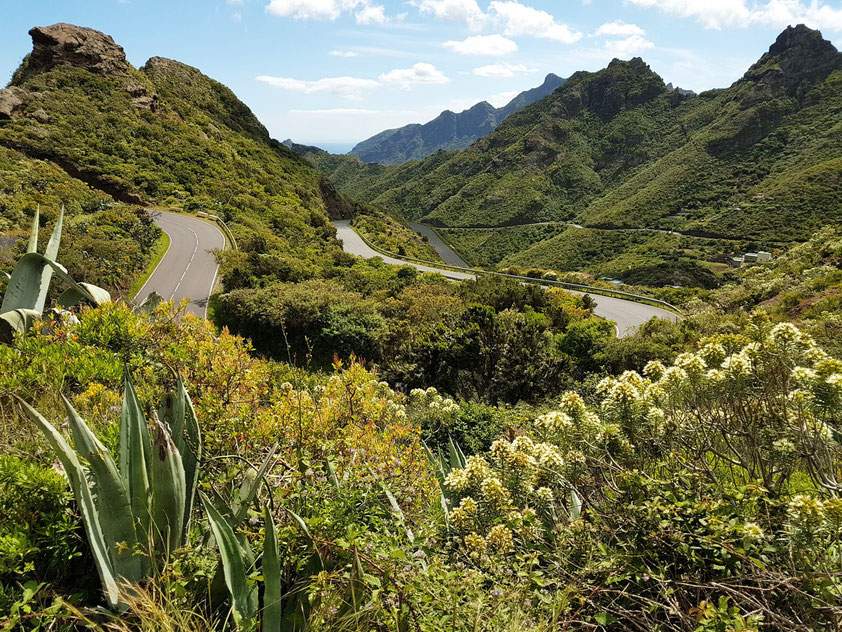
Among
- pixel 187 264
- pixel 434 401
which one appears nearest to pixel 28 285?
pixel 434 401

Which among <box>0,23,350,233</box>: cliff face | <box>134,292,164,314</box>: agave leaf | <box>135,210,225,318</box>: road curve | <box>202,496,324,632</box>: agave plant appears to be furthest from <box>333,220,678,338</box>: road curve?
<box>202,496,324,632</box>: agave plant

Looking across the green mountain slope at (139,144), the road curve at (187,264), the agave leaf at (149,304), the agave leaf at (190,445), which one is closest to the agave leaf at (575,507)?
the agave leaf at (190,445)

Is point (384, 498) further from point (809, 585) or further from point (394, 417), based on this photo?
point (394, 417)

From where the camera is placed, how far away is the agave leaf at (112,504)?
6.29 feet

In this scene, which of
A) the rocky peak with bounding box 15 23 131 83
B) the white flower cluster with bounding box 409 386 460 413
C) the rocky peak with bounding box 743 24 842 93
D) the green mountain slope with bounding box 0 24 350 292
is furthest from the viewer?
the rocky peak with bounding box 743 24 842 93

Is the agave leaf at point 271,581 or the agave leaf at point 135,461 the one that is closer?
the agave leaf at point 271,581

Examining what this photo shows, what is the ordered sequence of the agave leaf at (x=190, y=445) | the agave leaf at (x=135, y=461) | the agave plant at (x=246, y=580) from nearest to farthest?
the agave plant at (x=246, y=580), the agave leaf at (x=135, y=461), the agave leaf at (x=190, y=445)

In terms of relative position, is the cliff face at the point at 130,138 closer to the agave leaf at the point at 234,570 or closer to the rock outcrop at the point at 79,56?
the rock outcrop at the point at 79,56

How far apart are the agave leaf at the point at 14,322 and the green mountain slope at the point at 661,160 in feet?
251

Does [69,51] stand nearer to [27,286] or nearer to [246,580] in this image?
[27,286]

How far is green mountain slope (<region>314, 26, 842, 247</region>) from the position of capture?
6794 centimetres

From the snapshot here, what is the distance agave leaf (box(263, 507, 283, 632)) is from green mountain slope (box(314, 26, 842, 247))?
75.8 metres

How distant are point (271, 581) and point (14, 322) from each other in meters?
5.24

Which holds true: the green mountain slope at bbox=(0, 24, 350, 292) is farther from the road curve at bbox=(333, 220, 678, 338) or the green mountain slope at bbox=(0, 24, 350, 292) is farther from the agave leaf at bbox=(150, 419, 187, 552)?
the agave leaf at bbox=(150, 419, 187, 552)
